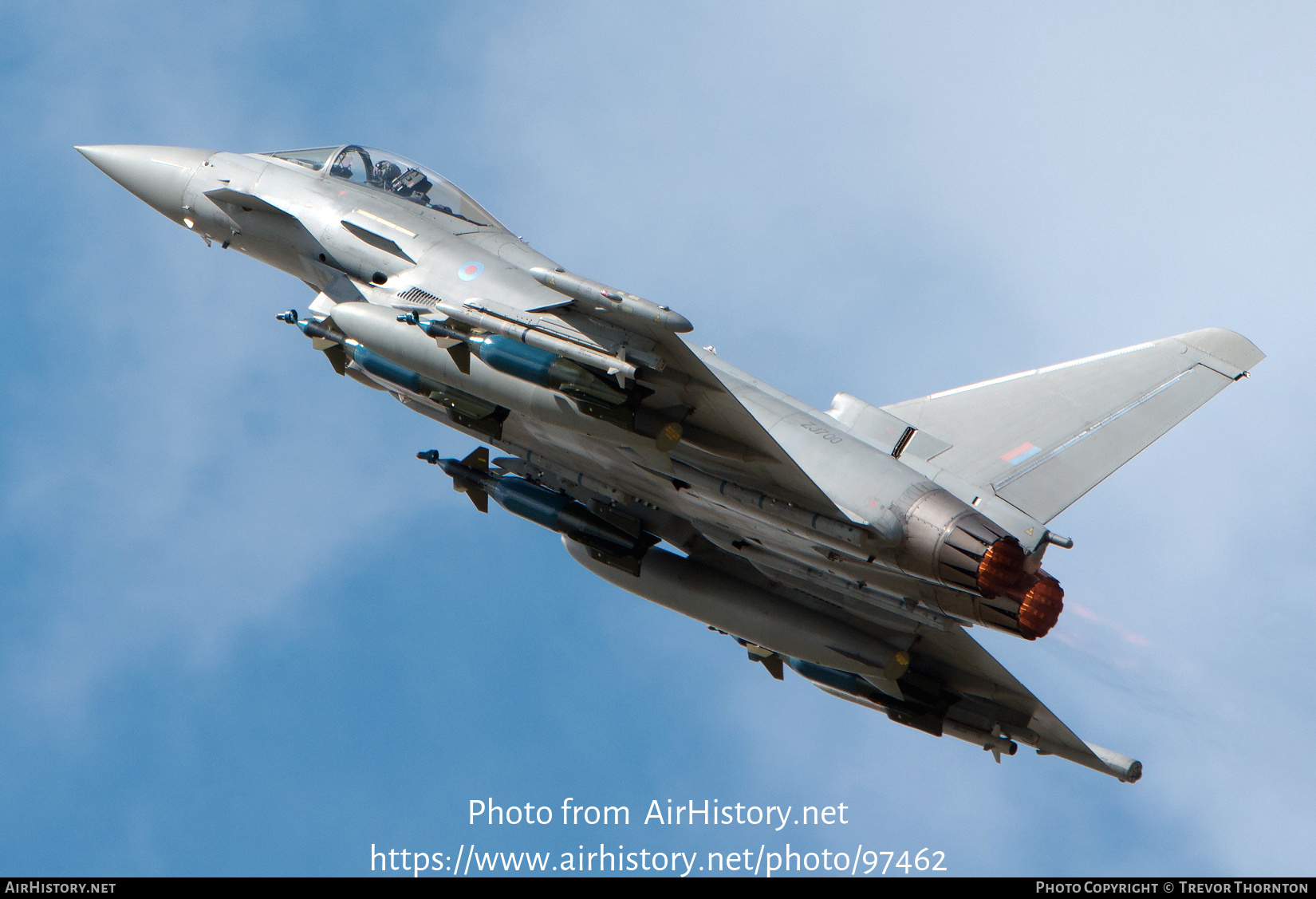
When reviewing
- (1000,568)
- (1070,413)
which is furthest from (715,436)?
(1070,413)

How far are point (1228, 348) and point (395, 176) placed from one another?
10.2 meters

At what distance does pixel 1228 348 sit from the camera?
13.8 meters

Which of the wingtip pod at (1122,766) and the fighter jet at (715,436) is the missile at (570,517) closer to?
the fighter jet at (715,436)

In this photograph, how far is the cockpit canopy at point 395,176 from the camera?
600 inches

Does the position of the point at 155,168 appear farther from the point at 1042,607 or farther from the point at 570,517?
the point at 1042,607

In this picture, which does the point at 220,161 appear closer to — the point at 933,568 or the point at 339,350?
the point at 339,350

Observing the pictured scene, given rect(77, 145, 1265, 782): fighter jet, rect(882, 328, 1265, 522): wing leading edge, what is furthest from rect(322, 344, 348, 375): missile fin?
rect(882, 328, 1265, 522): wing leading edge

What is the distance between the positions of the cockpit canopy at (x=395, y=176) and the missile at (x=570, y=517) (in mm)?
3246

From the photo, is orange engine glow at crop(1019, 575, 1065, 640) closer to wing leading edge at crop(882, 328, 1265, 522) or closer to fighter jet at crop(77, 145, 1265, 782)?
fighter jet at crop(77, 145, 1265, 782)

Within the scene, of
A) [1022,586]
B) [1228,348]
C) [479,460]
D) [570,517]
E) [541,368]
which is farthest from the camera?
[479,460]

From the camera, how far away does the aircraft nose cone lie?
1566 cm

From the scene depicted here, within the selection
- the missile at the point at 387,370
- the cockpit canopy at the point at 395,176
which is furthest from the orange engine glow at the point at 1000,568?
A: the cockpit canopy at the point at 395,176

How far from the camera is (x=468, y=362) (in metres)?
11.9

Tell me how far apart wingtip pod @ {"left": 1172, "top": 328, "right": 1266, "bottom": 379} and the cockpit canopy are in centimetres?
840
